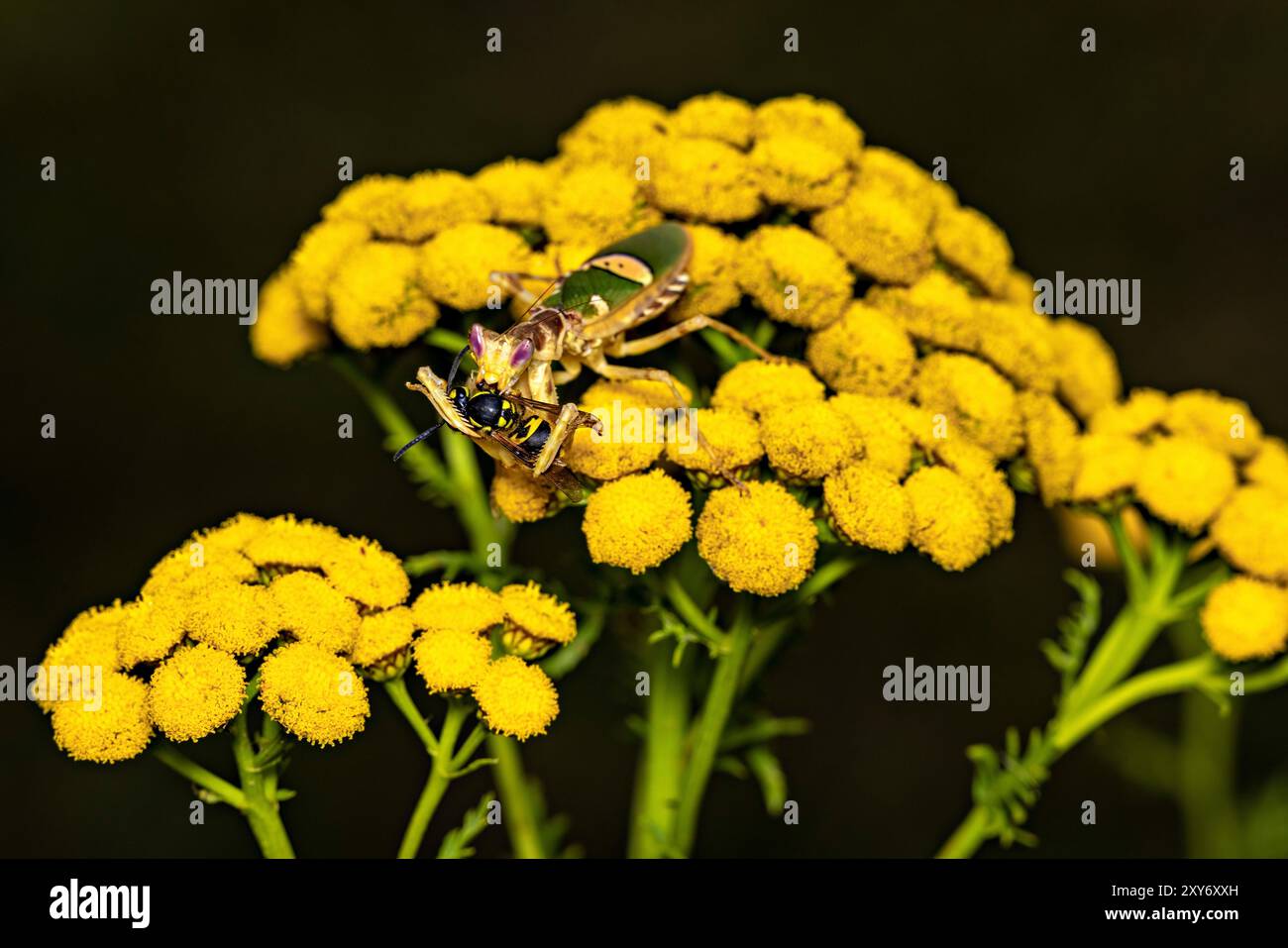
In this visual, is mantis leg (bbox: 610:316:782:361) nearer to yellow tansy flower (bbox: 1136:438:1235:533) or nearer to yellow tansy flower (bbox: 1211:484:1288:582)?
yellow tansy flower (bbox: 1136:438:1235:533)

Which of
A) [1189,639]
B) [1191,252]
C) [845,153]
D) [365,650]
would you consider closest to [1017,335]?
[845,153]

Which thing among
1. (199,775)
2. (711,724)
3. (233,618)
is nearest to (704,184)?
(711,724)

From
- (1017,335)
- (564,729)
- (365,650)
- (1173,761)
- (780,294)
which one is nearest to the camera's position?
(365,650)

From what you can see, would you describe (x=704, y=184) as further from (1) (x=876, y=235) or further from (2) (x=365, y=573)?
(2) (x=365, y=573)

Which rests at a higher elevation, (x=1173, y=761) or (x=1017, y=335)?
(x=1017, y=335)

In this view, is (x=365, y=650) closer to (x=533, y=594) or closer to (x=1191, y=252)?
(x=533, y=594)

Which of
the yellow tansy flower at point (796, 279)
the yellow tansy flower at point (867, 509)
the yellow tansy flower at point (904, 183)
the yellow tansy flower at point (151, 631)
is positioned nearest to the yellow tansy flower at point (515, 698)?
the yellow tansy flower at point (151, 631)

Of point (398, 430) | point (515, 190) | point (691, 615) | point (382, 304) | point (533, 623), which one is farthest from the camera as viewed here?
point (398, 430)
